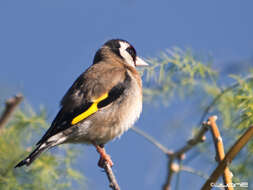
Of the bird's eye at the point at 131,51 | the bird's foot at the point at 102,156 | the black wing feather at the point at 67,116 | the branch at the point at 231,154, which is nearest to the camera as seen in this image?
the branch at the point at 231,154

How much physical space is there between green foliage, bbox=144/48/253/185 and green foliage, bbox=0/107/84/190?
129 centimetres

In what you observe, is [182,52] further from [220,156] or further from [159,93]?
[220,156]

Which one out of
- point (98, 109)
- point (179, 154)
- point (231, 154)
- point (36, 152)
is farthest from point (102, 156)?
point (179, 154)

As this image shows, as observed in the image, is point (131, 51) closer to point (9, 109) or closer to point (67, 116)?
point (67, 116)

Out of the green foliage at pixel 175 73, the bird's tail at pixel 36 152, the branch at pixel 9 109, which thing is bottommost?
the branch at pixel 9 109

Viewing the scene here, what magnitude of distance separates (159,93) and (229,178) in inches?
115

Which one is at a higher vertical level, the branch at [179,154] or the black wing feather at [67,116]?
the black wing feather at [67,116]

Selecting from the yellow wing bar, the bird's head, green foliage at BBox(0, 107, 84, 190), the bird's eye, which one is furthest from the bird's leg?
the bird's eye

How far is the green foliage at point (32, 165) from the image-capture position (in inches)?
160

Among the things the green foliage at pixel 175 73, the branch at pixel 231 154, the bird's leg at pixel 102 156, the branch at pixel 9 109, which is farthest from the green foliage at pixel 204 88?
the branch at pixel 9 109

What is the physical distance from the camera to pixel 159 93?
5004 mm

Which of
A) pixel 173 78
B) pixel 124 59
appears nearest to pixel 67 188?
pixel 173 78

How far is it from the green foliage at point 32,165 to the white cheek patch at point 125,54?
1783mm

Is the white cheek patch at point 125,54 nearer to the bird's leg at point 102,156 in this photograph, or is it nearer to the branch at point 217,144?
the bird's leg at point 102,156
